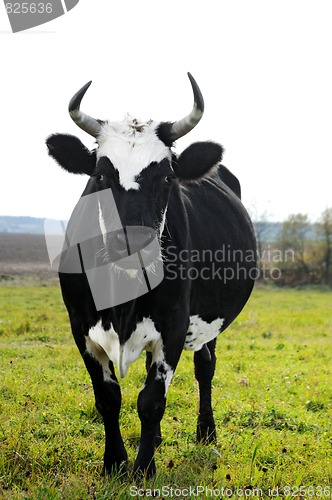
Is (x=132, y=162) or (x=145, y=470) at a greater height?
(x=132, y=162)

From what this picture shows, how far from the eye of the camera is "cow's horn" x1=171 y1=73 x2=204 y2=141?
14.0 feet

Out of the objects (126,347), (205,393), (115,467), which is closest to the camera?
(126,347)

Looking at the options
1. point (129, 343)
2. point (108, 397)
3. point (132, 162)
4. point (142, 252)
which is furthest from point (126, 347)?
point (132, 162)

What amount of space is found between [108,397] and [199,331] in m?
1.14

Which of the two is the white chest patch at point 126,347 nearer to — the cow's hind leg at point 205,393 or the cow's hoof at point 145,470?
the cow's hoof at point 145,470

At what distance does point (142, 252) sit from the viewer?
3.79 metres

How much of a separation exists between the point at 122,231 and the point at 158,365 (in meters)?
1.23

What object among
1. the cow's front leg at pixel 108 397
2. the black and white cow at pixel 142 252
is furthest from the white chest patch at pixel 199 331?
the cow's front leg at pixel 108 397

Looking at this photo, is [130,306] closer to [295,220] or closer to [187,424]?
[187,424]

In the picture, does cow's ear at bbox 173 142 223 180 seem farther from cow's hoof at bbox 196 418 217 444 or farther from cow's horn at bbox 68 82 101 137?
cow's hoof at bbox 196 418 217 444

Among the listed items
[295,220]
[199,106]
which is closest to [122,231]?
[199,106]

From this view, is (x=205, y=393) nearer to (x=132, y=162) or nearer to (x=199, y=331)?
(x=199, y=331)

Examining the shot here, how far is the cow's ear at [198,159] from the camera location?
485 centimetres

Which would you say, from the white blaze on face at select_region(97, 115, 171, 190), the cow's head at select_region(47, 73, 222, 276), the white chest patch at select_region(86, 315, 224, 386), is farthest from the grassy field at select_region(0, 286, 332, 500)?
the white blaze on face at select_region(97, 115, 171, 190)
